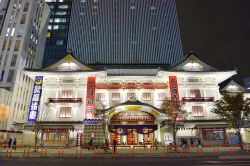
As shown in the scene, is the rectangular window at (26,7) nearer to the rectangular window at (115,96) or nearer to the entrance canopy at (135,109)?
the rectangular window at (115,96)

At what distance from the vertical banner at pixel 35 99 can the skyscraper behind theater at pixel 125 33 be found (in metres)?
46.3

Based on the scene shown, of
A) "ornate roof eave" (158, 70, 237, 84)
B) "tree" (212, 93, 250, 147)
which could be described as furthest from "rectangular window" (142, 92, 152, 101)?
"tree" (212, 93, 250, 147)

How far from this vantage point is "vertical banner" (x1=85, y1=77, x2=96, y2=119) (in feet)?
107

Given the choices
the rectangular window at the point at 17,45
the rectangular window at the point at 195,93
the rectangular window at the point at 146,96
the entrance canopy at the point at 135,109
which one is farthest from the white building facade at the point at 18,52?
the rectangular window at the point at 195,93

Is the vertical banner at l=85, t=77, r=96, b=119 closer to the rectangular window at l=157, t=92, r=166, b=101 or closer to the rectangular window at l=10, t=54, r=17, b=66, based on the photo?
the rectangular window at l=157, t=92, r=166, b=101

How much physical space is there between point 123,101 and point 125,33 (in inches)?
2261

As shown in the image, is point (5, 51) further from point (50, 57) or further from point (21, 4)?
point (50, 57)

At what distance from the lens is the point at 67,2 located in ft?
293

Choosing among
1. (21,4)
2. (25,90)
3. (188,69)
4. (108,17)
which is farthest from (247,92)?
(108,17)

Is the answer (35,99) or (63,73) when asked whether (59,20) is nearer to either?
(63,73)

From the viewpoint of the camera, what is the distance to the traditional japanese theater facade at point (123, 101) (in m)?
31.9

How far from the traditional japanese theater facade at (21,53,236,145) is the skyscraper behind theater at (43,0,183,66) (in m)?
44.3

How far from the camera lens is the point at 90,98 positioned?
33812mm

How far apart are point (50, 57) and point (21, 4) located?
95.6 ft
